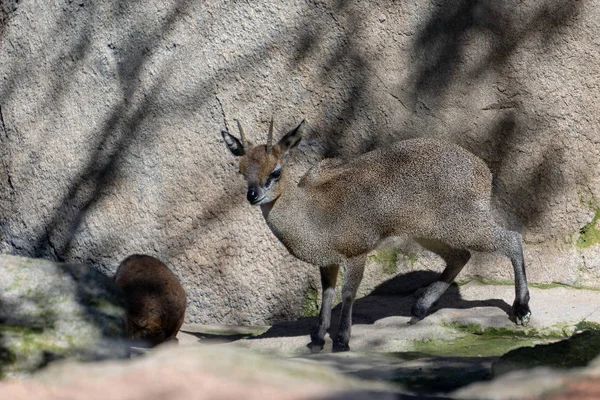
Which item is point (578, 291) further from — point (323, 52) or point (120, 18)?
point (120, 18)

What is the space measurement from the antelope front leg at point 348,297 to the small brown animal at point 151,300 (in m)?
1.19

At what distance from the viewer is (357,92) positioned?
25.6 feet

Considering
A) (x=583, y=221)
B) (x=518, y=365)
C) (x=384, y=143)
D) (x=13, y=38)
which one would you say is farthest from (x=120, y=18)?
(x=518, y=365)

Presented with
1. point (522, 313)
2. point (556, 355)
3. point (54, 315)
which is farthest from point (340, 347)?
point (556, 355)

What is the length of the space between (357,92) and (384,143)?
1.60 feet

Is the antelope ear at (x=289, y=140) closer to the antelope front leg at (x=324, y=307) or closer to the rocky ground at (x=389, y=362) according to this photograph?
the antelope front leg at (x=324, y=307)

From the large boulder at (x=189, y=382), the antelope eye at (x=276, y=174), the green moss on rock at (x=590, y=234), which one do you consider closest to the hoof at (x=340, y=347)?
the antelope eye at (x=276, y=174)

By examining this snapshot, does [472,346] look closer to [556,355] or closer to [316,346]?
[316,346]

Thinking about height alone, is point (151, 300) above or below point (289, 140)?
below

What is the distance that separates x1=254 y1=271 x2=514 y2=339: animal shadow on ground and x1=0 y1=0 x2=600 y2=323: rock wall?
4.2 inches

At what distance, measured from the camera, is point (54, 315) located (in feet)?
17.7

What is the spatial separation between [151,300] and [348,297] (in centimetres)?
150

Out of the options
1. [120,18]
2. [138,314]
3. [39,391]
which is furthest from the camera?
[120,18]

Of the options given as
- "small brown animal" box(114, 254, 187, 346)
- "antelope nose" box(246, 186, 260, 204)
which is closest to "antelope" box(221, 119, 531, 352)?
"antelope nose" box(246, 186, 260, 204)
